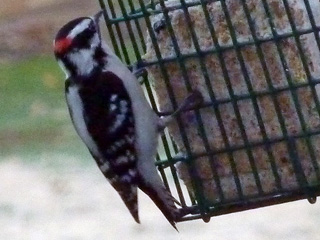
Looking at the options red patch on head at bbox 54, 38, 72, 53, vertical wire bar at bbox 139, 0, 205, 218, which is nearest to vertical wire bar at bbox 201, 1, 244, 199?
vertical wire bar at bbox 139, 0, 205, 218

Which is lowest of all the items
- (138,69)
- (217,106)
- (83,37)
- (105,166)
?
(105,166)

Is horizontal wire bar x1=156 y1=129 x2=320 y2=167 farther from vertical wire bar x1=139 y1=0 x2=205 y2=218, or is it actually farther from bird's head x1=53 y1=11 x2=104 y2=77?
bird's head x1=53 y1=11 x2=104 y2=77

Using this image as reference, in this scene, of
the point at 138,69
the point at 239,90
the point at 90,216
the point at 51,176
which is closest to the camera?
the point at 239,90

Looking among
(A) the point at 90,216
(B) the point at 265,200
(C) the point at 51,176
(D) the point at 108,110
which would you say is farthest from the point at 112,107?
(C) the point at 51,176

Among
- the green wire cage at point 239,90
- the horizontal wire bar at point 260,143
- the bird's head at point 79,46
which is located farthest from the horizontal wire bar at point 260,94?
the bird's head at point 79,46

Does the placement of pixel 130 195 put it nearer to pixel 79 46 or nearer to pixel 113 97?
pixel 113 97

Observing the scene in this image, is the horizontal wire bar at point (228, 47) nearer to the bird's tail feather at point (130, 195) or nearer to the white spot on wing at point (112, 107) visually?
the white spot on wing at point (112, 107)

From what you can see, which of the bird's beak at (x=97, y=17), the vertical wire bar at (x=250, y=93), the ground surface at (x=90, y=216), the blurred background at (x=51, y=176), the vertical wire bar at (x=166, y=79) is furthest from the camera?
the blurred background at (x=51, y=176)
